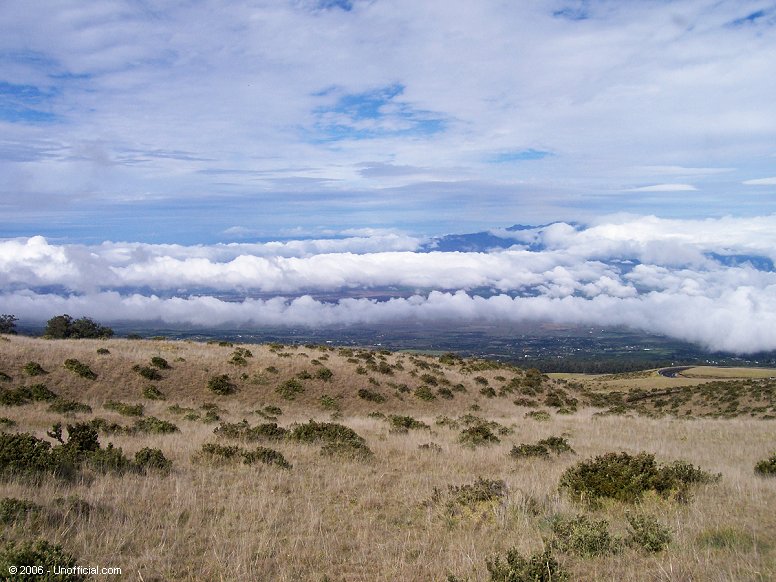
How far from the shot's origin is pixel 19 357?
2716 cm

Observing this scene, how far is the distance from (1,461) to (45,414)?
41.3ft

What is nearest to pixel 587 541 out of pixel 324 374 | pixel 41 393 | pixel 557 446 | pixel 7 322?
pixel 557 446

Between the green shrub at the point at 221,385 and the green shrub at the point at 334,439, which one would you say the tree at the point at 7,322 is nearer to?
the green shrub at the point at 221,385

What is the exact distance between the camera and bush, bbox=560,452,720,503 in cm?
918

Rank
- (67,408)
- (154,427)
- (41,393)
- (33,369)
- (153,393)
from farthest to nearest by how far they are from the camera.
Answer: (153,393) → (33,369) → (41,393) → (67,408) → (154,427)

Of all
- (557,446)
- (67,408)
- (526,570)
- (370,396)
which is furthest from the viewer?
(370,396)

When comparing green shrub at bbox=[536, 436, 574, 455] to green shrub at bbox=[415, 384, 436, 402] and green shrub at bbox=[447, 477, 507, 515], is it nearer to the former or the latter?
green shrub at bbox=[447, 477, 507, 515]

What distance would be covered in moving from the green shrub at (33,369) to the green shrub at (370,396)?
16.4 meters

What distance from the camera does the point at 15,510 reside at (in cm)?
653

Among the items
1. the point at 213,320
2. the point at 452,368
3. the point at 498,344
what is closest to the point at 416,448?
the point at 452,368

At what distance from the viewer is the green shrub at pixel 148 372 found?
93.0 feet

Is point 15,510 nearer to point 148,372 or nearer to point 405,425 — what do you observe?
point 405,425

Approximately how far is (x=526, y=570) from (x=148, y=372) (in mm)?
27197

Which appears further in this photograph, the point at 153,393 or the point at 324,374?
the point at 324,374
